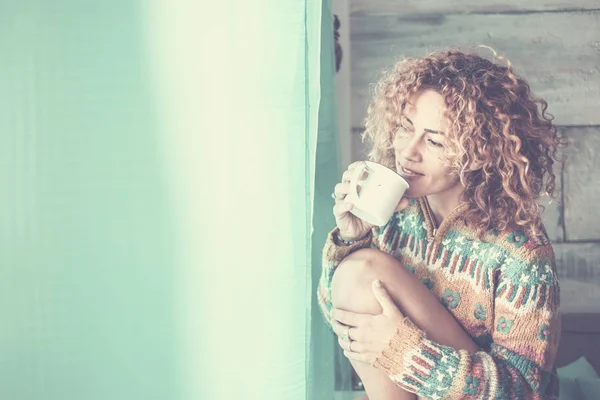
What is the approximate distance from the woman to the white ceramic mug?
4 centimetres

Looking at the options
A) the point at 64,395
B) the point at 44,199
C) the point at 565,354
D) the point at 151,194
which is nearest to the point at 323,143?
the point at 151,194

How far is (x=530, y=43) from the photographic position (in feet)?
5.36

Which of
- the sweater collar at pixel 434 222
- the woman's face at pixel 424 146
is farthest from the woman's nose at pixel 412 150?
the sweater collar at pixel 434 222

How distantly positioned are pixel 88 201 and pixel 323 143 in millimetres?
444

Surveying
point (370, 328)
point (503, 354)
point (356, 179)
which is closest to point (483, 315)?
point (503, 354)

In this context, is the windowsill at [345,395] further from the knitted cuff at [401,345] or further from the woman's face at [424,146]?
the woman's face at [424,146]

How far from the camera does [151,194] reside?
3.22 ft

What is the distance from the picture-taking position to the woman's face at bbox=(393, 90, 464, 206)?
1.02 meters

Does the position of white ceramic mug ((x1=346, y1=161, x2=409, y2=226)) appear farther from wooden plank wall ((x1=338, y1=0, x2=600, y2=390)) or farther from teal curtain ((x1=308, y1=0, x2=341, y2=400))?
wooden plank wall ((x1=338, y1=0, x2=600, y2=390))

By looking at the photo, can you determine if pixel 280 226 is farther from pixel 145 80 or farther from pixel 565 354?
pixel 565 354

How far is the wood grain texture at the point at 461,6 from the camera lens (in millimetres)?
1626

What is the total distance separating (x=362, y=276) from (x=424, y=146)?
0.70ft

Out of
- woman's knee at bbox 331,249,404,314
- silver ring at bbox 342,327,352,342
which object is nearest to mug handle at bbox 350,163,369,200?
woman's knee at bbox 331,249,404,314

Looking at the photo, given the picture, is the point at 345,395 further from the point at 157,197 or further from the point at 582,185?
the point at 582,185
